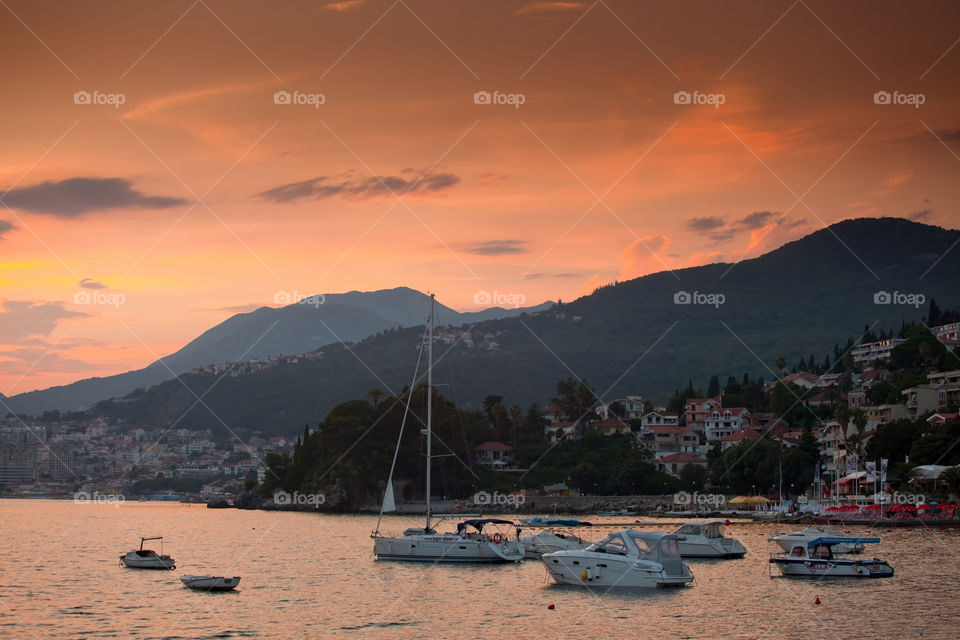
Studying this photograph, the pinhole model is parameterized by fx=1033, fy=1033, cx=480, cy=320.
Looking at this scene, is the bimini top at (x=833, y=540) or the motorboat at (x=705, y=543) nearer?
the bimini top at (x=833, y=540)

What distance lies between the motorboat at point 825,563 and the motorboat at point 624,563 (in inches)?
253

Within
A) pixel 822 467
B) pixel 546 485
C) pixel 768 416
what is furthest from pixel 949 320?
pixel 546 485

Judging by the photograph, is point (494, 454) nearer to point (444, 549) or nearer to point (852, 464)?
point (852, 464)

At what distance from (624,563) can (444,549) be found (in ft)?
46.1

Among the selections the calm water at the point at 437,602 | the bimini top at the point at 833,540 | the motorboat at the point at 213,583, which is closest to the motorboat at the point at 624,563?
the calm water at the point at 437,602

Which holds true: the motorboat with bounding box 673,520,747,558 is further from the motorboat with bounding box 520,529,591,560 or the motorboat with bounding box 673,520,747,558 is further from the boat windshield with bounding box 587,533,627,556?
the boat windshield with bounding box 587,533,627,556

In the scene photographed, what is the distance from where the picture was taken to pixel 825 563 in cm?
4866

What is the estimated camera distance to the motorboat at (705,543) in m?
58.5

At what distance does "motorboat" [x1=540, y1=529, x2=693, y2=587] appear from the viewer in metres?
44.0

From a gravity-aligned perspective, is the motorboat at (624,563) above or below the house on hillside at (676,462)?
below

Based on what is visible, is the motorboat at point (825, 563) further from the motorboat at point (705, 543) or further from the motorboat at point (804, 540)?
the motorboat at point (705, 543)

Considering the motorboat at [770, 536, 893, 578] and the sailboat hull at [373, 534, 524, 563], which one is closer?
the motorboat at [770, 536, 893, 578]

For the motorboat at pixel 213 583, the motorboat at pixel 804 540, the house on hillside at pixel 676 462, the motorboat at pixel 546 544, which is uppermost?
the house on hillside at pixel 676 462

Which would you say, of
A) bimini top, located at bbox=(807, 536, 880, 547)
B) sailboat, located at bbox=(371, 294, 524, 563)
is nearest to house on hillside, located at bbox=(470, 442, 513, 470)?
sailboat, located at bbox=(371, 294, 524, 563)
